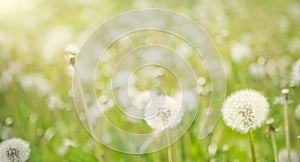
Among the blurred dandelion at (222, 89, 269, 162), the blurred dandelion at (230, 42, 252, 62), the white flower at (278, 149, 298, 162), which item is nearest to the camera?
the blurred dandelion at (222, 89, 269, 162)

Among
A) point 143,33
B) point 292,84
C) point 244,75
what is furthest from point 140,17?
point 292,84

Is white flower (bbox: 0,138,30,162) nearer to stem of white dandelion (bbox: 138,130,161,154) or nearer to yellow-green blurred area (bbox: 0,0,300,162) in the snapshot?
yellow-green blurred area (bbox: 0,0,300,162)

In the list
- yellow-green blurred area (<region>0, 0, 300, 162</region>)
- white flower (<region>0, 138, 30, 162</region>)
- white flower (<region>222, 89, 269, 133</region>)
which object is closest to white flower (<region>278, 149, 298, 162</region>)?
yellow-green blurred area (<region>0, 0, 300, 162</region>)

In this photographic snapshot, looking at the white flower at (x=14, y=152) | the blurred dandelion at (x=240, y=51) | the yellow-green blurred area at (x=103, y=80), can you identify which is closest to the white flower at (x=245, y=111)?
the yellow-green blurred area at (x=103, y=80)

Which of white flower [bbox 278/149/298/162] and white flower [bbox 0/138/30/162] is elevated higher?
white flower [bbox 278/149/298/162]

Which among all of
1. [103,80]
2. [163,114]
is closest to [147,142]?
[163,114]

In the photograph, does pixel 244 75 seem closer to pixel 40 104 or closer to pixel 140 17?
pixel 140 17

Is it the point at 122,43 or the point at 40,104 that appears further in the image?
the point at 122,43
